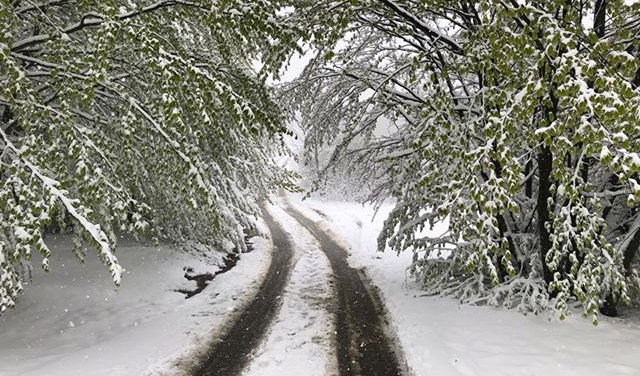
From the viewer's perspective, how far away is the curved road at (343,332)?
6820 mm

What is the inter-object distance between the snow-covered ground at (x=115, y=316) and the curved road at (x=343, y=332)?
0.41m

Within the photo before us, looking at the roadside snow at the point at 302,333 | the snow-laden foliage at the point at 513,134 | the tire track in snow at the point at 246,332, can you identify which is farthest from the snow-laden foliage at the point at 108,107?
the roadside snow at the point at 302,333

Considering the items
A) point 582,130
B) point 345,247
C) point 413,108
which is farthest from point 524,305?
point 345,247

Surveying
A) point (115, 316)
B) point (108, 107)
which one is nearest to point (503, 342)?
point (115, 316)

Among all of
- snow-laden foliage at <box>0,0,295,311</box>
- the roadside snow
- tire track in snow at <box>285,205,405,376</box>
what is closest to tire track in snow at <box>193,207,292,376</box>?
the roadside snow

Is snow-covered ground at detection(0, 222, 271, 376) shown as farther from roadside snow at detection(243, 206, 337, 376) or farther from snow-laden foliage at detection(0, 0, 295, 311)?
snow-laden foliage at detection(0, 0, 295, 311)

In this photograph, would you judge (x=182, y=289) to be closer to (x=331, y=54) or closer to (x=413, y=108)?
(x=413, y=108)

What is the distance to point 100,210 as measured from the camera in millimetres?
7109

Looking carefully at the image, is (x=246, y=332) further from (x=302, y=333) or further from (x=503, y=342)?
(x=503, y=342)

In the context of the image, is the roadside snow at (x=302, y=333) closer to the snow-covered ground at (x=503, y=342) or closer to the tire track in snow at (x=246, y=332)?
the tire track in snow at (x=246, y=332)

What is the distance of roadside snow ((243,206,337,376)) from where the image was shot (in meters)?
6.77

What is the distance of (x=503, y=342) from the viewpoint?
7301 mm

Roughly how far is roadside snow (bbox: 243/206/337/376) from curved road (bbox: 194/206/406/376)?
0.59 feet

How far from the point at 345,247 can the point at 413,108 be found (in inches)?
345
